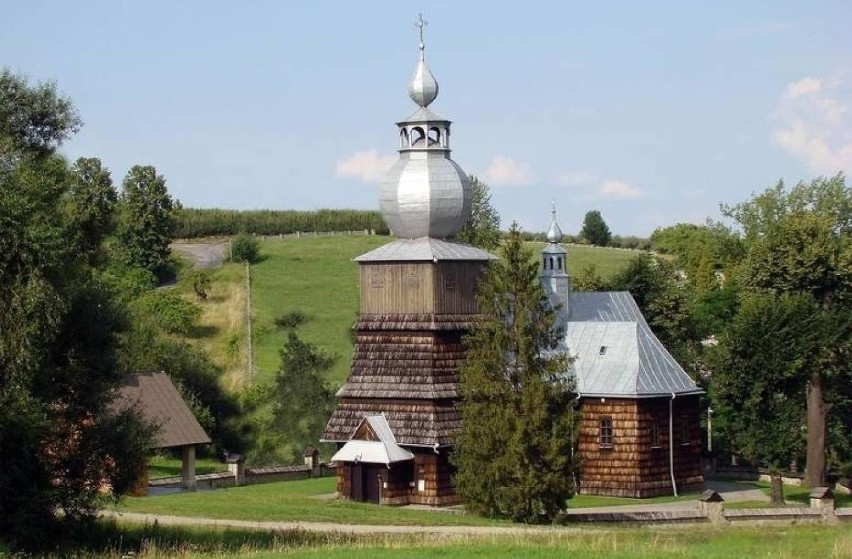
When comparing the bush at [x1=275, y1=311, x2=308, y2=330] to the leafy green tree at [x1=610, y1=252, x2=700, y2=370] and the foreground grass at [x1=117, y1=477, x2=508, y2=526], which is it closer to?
the leafy green tree at [x1=610, y1=252, x2=700, y2=370]

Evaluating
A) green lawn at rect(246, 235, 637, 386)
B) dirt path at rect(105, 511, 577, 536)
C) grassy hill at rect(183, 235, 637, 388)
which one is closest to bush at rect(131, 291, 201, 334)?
grassy hill at rect(183, 235, 637, 388)

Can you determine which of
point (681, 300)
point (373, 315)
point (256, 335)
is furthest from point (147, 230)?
point (373, 315)

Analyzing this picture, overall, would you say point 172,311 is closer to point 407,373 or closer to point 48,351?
point 407,373

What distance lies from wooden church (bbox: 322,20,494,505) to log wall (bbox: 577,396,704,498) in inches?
228

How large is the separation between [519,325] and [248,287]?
1981 inches

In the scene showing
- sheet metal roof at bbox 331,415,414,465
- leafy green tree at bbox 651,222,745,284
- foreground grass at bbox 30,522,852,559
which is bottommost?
foreground grass at bbox 30,522,852,559

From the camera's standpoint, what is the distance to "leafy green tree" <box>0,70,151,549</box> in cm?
3003

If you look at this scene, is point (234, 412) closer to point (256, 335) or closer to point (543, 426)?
point (256, 335)

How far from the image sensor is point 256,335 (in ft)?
268

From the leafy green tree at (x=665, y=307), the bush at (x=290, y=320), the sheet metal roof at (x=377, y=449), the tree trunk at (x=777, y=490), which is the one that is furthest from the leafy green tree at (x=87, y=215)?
the bush at (x=290, y=320)

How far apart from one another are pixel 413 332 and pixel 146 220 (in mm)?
47727

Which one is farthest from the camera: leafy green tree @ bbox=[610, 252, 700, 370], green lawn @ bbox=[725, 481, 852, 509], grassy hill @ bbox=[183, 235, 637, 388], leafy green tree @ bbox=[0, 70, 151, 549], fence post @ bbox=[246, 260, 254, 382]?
grassy hill @ bbox=[183, 235, 637, 388]

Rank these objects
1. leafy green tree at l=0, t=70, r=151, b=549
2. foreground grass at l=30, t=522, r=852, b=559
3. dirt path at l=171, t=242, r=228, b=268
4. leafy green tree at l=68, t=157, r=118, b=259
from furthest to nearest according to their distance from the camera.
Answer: dirt path at l=171, t=242, r=228, b=268
leafy green tree at l=68, t=157, r=118, b=259
leafy green tree at l=0, t=70, r=151, b=549
foreground grass at l=30, t=522, r=852, b=559

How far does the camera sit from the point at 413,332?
157ft
